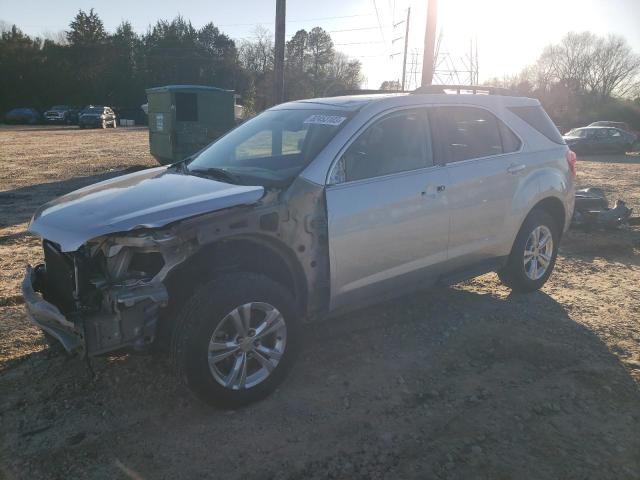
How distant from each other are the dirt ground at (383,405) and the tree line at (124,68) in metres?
48.1

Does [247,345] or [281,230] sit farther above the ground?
[281,230]

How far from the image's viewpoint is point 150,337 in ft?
9.76

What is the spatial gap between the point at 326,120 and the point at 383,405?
2.09m

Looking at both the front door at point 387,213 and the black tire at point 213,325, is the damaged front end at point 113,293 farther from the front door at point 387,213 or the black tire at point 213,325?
the front door at point 387,213

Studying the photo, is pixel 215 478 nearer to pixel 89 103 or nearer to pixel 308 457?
pixel 308 457

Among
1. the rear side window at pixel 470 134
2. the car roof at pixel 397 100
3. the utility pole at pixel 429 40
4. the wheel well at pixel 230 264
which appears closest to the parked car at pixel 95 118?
the utility pole at pixel 429 40

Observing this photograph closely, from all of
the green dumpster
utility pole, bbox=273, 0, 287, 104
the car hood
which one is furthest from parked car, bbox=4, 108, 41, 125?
the car hood

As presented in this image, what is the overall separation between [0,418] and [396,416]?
240cm

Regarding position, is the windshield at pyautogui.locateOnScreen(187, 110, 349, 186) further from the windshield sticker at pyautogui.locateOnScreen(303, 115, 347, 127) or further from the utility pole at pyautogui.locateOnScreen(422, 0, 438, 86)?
the utility pole at pyautogui.locateOnScreen(422, 0, 438, 86)

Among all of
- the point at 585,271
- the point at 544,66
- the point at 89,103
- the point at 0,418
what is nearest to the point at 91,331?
the point at 0,418

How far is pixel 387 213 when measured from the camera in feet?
12.4

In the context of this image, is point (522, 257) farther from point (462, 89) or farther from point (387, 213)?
point (387, 213)

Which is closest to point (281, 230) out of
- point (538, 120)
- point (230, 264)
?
point (230, 264)

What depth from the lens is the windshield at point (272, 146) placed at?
12.1 feet
